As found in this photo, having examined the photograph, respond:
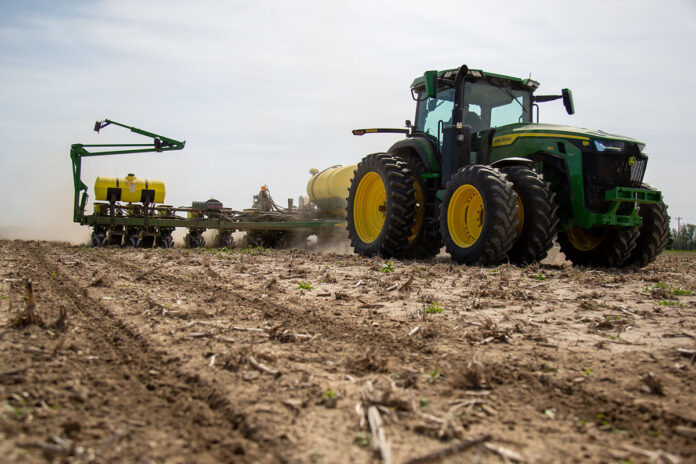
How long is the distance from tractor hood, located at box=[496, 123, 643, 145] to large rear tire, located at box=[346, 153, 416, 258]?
187 centimetres

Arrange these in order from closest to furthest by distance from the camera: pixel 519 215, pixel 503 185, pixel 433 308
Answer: pixel 433 308, pixel 503 185, pixel 519 215

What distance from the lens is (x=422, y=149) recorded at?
33.0 ft

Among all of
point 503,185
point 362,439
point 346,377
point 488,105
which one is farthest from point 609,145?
point 362,439

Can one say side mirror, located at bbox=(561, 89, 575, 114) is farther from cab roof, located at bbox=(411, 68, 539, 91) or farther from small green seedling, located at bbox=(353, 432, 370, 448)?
small green seedling, located at bbox=(353, 432, 370, 448)

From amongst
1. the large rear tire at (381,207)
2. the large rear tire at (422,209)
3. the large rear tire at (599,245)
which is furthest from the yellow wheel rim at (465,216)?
the large rear tire at (599,245)

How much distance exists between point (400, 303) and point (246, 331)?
5.61 ft

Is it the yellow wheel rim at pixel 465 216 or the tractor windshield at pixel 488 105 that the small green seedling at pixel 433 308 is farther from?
the tractor windshield at pixel 488 105

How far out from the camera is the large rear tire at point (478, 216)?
7.70 metres

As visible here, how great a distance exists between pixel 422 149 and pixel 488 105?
132 centimetres

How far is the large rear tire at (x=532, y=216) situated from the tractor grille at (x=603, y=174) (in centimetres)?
75

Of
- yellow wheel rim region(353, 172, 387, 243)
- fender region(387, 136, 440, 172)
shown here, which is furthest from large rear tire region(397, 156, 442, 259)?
yellow wheel rim region(353, 172, 387, 243)

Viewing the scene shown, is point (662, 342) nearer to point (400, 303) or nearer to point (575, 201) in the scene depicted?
point (400, 303)

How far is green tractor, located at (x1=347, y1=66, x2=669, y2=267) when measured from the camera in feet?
26.0

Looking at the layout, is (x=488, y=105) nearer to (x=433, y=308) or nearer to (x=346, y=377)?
(x=433, y=308)
